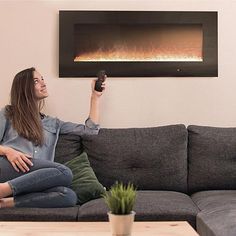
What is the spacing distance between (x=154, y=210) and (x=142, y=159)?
63 centimetres

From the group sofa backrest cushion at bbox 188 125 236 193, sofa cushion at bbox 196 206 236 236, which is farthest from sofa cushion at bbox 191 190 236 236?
sofa backrest cushion at bbox 188 125 236 193

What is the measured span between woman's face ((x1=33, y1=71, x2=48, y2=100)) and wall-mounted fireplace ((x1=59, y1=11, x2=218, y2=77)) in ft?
0.80

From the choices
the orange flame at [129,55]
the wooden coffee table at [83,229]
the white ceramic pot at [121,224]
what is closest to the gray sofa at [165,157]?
the orange flame at [129,55]

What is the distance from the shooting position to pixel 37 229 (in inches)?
60.4

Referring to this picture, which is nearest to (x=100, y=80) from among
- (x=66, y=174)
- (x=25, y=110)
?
(x=25, y=110)

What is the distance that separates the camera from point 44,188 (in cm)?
215

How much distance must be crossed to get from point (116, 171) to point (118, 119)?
51cm

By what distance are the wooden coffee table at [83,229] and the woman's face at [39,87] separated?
1.24 metres

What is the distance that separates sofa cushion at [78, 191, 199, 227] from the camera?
78.3 inches

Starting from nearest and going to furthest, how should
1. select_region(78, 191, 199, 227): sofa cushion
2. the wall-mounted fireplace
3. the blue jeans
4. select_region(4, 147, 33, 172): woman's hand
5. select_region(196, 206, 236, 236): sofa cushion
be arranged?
select_region(196, 206, 236, 236): sofa cushion, select_region(78, 191, 199, 227): sofa cushion, the blue jeans, select_region(4, 147, 33, 172): woman's hand, the wall-mounted fireplace

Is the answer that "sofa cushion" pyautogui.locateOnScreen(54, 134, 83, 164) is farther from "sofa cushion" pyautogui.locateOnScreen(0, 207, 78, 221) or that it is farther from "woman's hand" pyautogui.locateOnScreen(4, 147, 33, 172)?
"sofa cushion" pyautogui.locateOnScreen(0, 207, 78, 221)

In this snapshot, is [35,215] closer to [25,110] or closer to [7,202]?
[7,202]

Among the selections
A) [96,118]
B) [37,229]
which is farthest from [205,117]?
[37,229]

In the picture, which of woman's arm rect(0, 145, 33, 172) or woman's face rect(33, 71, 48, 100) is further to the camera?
woman's face rect(33, 71, 48, 100)
